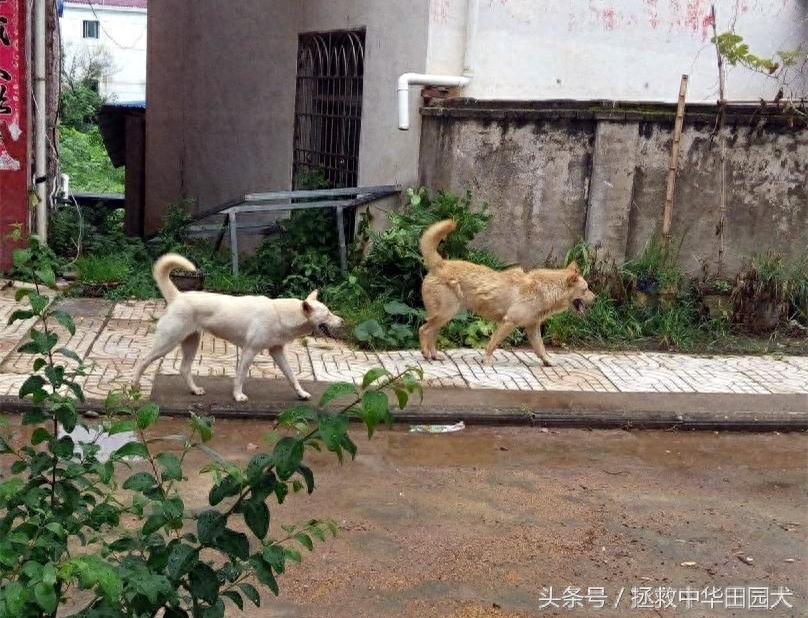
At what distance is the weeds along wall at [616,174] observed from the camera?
1123 centimetres

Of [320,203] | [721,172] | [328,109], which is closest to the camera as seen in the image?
[721,172]

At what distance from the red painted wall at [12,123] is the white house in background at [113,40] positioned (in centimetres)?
3325

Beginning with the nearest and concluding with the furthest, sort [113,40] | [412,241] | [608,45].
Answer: [412,241] < [608,45] < [113,40]

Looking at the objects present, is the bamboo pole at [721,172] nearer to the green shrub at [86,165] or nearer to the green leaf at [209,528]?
the green leaf at [209,528]

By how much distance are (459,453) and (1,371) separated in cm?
378

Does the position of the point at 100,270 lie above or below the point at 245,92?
below

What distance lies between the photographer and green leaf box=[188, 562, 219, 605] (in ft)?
9.74

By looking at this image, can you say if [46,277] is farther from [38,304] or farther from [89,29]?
[89,29]

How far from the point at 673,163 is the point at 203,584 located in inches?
365

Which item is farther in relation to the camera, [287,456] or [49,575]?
[287,456]

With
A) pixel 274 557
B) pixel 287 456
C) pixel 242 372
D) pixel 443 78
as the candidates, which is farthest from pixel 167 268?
pixel 287 456

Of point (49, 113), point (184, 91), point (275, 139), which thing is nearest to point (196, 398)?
point (49, 113)

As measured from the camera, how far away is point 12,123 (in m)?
11.7

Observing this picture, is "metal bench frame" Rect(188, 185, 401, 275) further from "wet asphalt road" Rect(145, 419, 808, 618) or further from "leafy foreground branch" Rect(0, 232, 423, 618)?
"leafy foreground branch" Rect(0, 232, 423, 618)
